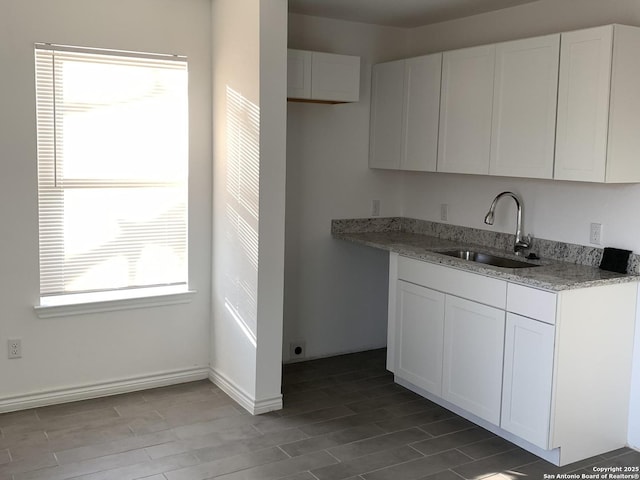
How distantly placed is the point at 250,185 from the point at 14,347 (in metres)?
1.66

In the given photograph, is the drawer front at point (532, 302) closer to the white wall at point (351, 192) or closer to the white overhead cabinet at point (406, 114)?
the white wall at point (351, 192)

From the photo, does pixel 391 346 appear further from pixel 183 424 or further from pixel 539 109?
pixel 539 109

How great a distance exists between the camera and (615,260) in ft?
11.7

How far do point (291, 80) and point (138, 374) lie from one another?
6.99 feet

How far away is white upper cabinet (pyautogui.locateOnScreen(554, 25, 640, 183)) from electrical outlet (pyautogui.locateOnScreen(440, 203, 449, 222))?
1390mm

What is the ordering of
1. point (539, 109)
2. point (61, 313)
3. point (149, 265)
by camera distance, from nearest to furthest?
point (539, 109) < point (61, 313) < point (149, 265)

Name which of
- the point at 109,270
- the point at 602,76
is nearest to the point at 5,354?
the point at 109,270

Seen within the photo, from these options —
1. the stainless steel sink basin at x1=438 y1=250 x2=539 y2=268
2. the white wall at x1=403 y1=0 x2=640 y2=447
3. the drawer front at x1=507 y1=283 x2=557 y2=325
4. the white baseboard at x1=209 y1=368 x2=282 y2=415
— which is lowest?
the white baseboard at x1=209 y1=368 x2=282 y2=415

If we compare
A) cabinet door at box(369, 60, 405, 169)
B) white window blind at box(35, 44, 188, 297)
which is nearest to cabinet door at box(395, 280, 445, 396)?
cabinet door at box(369, 60, 405, 169)

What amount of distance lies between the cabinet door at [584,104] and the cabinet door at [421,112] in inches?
40.1

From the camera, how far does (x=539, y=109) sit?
3.62m

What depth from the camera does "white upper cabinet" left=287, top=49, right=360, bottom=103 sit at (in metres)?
4.32

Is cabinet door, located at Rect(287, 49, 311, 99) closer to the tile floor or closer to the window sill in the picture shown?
the window sill

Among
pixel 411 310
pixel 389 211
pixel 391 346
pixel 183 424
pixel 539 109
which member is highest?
pixel 539 109
